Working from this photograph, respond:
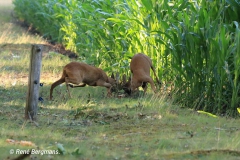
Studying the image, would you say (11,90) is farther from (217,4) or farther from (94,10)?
(217,4)

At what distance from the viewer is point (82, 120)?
883 centimetres

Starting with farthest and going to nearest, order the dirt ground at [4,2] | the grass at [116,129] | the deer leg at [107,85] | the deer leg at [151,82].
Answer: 1. the dirt ground at [4,2]
2. the deer leg at [107,85]
3. the deer leg at [151,82]
4. the grass at [116,129]

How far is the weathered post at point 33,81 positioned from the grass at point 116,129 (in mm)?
163

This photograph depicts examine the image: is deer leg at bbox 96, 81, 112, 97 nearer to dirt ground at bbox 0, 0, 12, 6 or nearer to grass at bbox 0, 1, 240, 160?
grass at bbox 0, 1, 240, 160

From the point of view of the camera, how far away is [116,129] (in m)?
8.20

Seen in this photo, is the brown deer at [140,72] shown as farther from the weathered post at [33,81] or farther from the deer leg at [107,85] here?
the weathered post at [33,81]

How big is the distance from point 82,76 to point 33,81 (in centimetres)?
332

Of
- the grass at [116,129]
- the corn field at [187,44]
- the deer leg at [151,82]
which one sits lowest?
the grass at [116,129]

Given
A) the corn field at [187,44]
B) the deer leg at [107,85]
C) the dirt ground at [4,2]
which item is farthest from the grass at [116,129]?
the dirt ground at [4,2]

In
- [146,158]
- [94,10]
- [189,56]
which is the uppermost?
[94,10]

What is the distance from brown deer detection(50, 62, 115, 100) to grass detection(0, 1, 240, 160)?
243 millimetres

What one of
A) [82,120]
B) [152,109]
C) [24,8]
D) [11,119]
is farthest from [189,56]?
[24,8]

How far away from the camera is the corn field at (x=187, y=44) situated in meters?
9.59

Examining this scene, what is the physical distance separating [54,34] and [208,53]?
14.2 m
